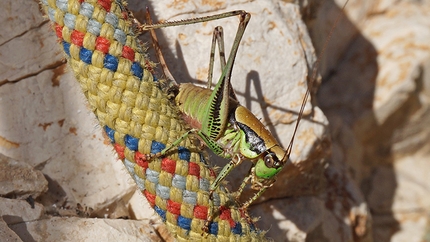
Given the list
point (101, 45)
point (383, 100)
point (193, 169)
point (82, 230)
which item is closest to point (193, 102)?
point (193, 169)

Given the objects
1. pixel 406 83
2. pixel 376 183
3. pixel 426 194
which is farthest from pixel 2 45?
pixel 426 194

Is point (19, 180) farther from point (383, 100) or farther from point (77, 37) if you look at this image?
point (383, 100)

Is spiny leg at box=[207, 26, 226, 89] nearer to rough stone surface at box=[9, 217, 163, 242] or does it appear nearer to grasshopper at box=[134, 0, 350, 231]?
grasshopper at box=[134, 0, 350, 231]

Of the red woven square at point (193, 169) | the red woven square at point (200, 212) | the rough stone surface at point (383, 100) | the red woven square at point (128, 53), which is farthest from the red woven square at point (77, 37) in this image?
the rough stone surface at point (383, 100)

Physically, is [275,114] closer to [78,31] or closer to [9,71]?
[78,31]

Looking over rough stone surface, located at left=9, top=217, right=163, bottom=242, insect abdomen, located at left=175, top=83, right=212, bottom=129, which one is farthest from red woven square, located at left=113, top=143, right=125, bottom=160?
insect abdomen, located at left=175, top=83, right=212, bottom=129

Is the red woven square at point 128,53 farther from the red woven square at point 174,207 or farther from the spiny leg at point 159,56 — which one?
the red woven square at point 174,207
